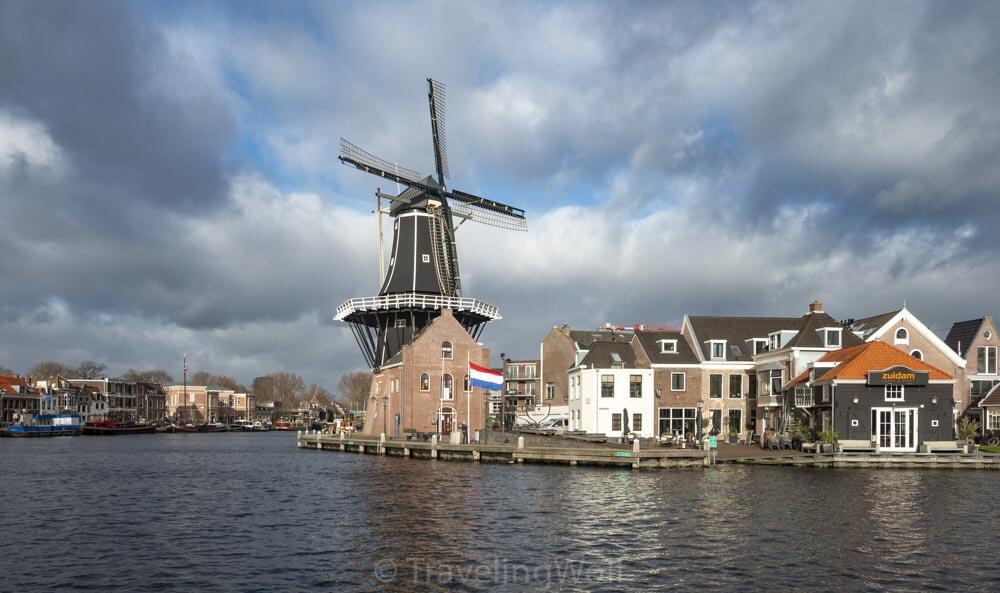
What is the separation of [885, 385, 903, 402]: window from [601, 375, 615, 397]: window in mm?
20392

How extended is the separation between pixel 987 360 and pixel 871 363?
24296mm

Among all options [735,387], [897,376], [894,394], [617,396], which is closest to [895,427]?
[894,394]

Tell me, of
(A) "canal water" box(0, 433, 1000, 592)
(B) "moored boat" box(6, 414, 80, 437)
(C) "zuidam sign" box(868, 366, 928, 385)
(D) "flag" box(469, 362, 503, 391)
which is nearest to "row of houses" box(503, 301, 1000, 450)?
(C) "zuidam sign" box(868, 366, 928, 385)

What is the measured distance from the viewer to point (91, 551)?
25922 millimetres

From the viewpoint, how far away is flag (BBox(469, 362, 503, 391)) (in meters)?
63.8

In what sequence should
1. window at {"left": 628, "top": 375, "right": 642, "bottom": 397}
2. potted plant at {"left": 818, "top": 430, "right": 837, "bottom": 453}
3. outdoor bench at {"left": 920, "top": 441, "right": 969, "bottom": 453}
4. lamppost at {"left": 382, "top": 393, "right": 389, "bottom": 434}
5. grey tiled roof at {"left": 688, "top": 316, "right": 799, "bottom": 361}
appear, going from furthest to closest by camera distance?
1. lamppost at {"left": 382, "top": 393, "right": 389, "bottom": 434}
2. grey tiled roof at {"left": 688, "top": 316, "right": 799, "bottom": 361}
3. window at {"left": 628, "top": 375, "right": 642, "bottom": 397}
4. outdoor bench at {"left": 920, "top": 441, "right": 969, "bottom": 453}
5. potted plant at {"left": 818, "top": 430, "right": 837, "bottom": 453}

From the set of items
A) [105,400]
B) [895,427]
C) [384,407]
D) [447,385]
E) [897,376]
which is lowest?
[105,400]

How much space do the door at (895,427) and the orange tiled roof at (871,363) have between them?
262cm

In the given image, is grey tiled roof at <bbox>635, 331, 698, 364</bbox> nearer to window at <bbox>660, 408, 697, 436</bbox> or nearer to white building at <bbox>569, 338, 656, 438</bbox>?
white building at <bbox>569, 338, 656, 438</bbox>

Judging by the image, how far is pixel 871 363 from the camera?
175 feet

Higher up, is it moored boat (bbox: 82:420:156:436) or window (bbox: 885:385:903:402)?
window (bbox: 885:385:903:402)

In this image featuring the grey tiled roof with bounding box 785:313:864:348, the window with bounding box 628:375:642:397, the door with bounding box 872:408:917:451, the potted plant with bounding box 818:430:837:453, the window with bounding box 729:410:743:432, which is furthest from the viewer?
the window with bounding box 729:410:743:432

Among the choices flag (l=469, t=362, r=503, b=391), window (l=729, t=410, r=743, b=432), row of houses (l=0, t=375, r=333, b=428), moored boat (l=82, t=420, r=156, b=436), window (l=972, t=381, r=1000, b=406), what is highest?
flag (l=469, t=362, r=503, b=391)

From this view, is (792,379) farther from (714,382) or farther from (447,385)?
(447,385)
